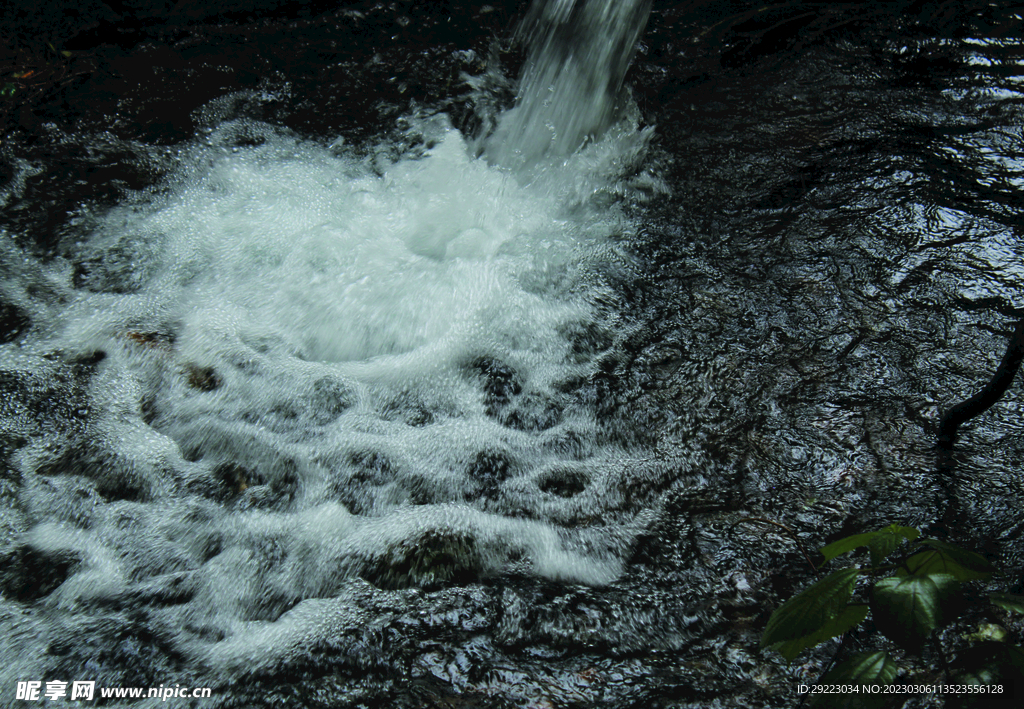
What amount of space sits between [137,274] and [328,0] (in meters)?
2.72

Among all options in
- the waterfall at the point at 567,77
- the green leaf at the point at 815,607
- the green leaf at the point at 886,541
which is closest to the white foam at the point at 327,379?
the waterfall at the point at 567,77

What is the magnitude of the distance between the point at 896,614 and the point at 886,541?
0.55 feet

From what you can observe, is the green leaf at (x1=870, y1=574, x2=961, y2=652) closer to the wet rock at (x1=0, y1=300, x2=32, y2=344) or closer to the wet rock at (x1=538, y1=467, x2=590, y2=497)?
the wet rock at (x1=538, y1=467, x2=590, y2=497)

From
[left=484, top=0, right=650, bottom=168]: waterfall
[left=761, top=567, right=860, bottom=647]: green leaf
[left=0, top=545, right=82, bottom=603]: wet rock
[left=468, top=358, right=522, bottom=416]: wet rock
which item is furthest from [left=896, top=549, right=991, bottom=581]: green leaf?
[left=484, top=0, right=650, bottom=168]: waterfall

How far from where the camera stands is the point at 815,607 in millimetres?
1132

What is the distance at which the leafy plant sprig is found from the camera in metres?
1.01

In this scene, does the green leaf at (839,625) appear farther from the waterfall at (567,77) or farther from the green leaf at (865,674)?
the waterfall at (567,77)

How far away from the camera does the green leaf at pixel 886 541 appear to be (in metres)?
1.12

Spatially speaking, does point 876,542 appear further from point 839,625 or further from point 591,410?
point 591,410

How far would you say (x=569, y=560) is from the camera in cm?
196

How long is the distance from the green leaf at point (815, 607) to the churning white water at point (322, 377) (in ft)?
2.60

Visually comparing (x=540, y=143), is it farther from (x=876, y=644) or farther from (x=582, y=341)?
(x=876, y=644)

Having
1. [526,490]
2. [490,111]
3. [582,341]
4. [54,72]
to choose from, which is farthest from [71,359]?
[490,111]

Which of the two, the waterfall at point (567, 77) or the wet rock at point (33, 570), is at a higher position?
the waterfall at point (567, 77)
